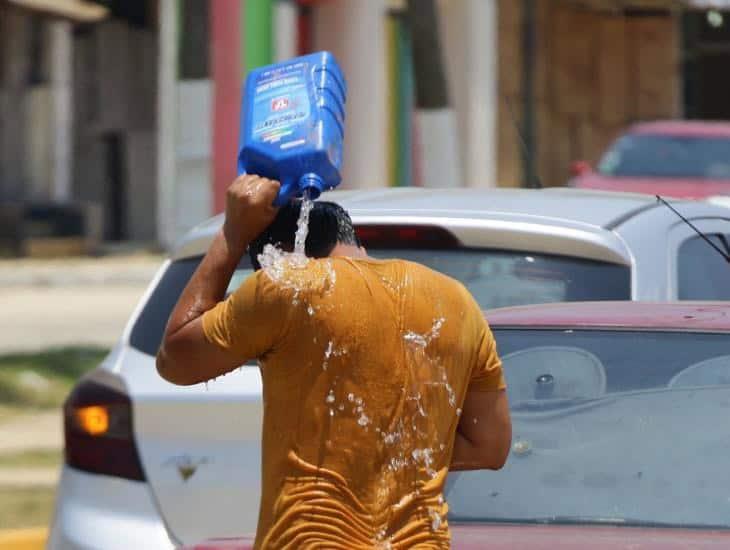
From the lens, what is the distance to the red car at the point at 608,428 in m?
3.88

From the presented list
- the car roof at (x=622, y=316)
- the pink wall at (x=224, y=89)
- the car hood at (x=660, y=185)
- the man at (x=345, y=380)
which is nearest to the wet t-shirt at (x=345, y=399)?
the man at (x=345, y=380)

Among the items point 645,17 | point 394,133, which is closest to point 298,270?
point 394,133

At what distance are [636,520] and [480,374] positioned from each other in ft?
2.18

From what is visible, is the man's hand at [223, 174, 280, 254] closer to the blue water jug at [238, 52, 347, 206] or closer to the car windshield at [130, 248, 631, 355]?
the blue water jug at [238, 52, 347, 206]

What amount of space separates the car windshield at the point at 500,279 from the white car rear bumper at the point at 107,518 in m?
0.39

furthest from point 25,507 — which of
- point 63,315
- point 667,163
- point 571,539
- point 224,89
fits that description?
point 224,89

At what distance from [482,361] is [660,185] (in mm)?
15818

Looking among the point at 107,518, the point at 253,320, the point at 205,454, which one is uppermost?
the point at 253,320

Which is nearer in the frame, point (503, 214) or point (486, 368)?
point (486, 368)

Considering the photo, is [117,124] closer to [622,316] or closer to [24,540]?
[24,540]

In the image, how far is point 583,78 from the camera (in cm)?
3569

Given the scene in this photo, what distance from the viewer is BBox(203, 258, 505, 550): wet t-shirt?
10.5 ft

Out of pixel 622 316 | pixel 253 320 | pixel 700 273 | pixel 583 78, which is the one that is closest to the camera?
pixel 253 320

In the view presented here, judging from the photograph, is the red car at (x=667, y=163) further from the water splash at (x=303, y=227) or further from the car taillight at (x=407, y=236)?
the water splash at (x=303, y=227)
